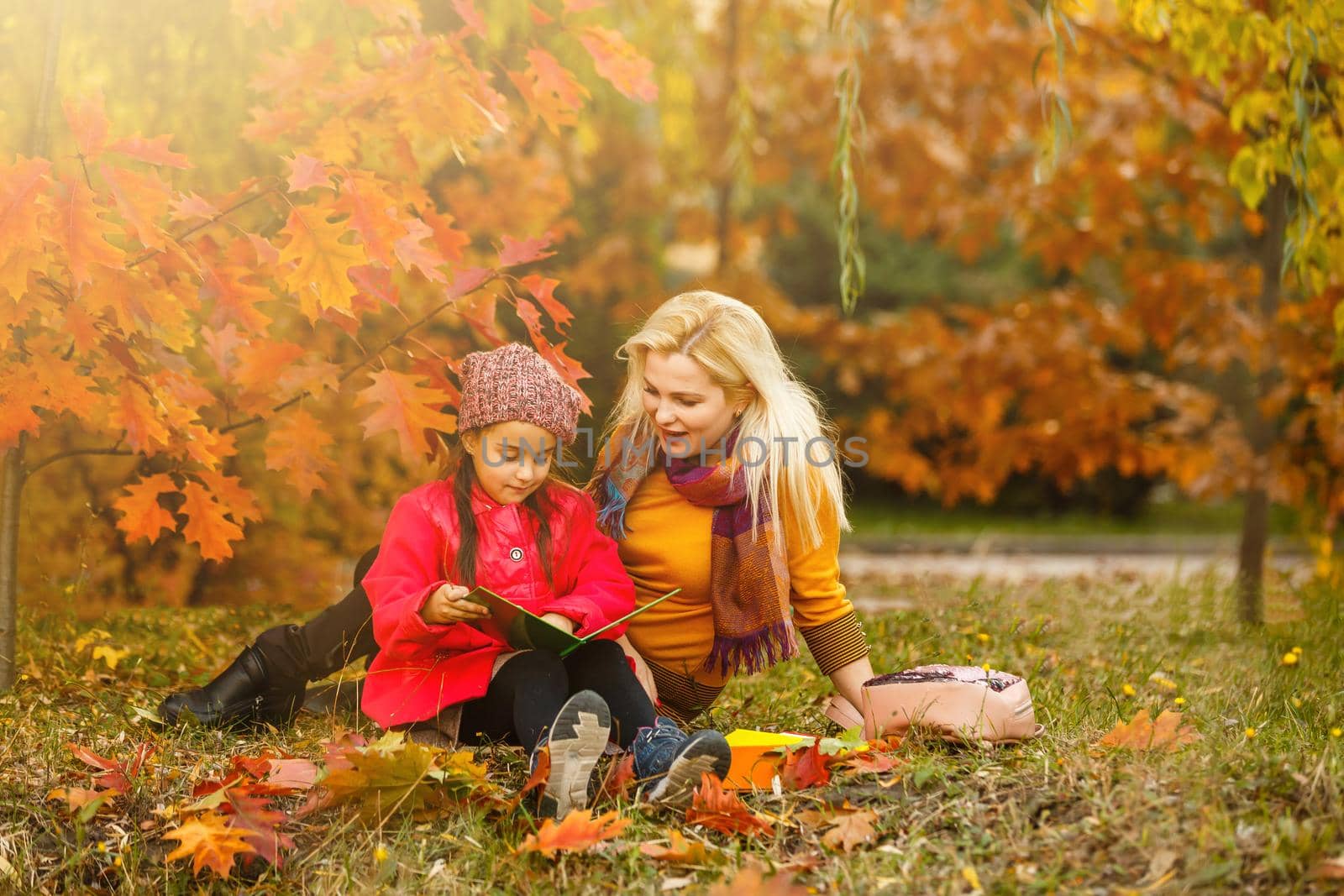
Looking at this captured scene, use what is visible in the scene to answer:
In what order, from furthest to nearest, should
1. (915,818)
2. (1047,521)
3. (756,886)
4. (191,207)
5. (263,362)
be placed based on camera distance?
(1047,521) < (263,362) < (191,207) < (915,818) < (756,886)

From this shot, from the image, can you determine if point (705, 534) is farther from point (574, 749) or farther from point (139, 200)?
point (139, 200)

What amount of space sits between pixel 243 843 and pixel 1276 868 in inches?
70.9

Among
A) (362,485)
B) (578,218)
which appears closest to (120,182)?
(362,485)

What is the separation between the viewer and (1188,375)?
1215 centimetres

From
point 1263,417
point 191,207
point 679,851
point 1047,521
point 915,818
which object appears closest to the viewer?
point 679,851

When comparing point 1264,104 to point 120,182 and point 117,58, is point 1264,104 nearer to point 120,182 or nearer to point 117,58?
point 120,182

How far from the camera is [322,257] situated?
2832mm

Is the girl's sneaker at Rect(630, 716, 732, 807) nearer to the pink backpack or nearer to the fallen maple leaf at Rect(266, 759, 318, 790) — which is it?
the pink backpack

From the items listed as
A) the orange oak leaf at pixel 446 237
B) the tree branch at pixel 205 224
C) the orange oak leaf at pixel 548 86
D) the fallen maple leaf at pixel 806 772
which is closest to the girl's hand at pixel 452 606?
the fallen maple leaf at pixel 806 772

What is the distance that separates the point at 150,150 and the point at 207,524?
1.06 m

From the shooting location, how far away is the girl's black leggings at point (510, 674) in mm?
2605

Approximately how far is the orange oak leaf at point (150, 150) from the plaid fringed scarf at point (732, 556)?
129 cm

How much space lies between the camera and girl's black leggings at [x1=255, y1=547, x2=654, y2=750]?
2.61 m

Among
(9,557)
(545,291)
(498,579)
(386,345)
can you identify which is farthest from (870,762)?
(9,557)
